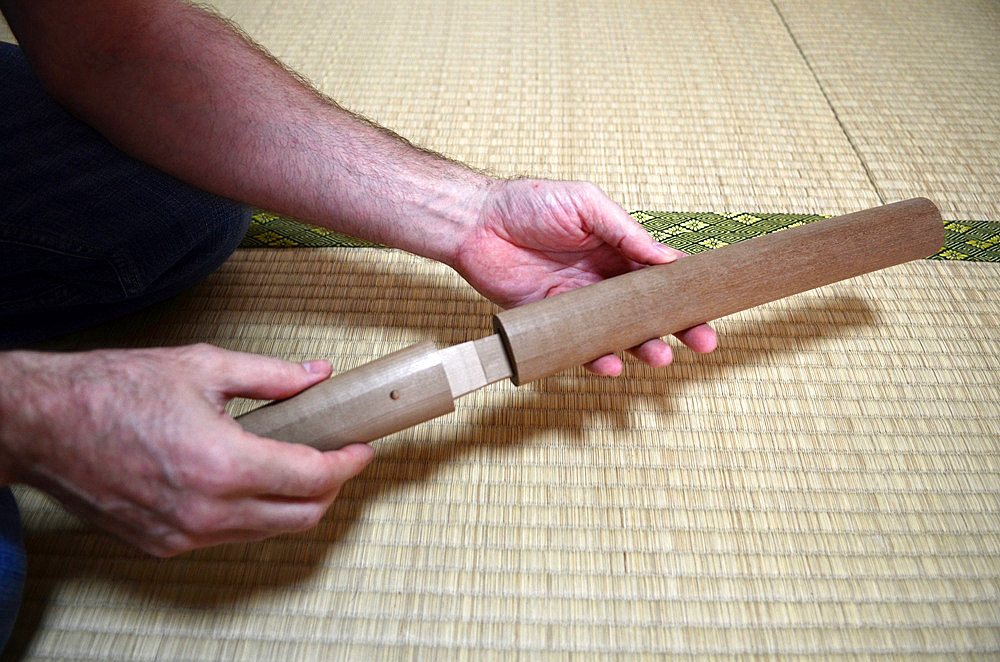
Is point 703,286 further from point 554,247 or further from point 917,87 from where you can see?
point 917,87

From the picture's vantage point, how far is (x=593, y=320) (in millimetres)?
738

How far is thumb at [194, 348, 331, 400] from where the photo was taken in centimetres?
64

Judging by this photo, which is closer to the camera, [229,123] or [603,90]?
[229,123]

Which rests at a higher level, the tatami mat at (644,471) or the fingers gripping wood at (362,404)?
the fingers gripping wood at (362,404)

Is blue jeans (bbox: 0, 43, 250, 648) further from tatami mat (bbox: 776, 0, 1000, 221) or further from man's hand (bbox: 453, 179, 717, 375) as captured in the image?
tatami mat (bbox: 776, 0, 1000, 221)

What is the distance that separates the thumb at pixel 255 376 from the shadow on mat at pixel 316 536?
23 cm

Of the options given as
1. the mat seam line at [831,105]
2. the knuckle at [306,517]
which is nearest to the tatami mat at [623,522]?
the knuckle at [306,517]

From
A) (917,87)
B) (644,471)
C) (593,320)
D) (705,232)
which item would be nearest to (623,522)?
(644,471)

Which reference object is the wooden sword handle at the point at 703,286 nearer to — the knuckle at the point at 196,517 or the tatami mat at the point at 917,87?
the knuckle at the point at 196,517

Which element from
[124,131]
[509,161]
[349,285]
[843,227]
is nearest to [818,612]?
[843,227]

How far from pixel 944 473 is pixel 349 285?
3.19 feet

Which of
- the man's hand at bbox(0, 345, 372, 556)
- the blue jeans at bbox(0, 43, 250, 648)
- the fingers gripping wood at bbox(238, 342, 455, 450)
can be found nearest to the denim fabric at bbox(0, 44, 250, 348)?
the blue jeans at bbox(0, 43, 250, 648)

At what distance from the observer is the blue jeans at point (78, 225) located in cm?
88

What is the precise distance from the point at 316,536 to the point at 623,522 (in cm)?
41
